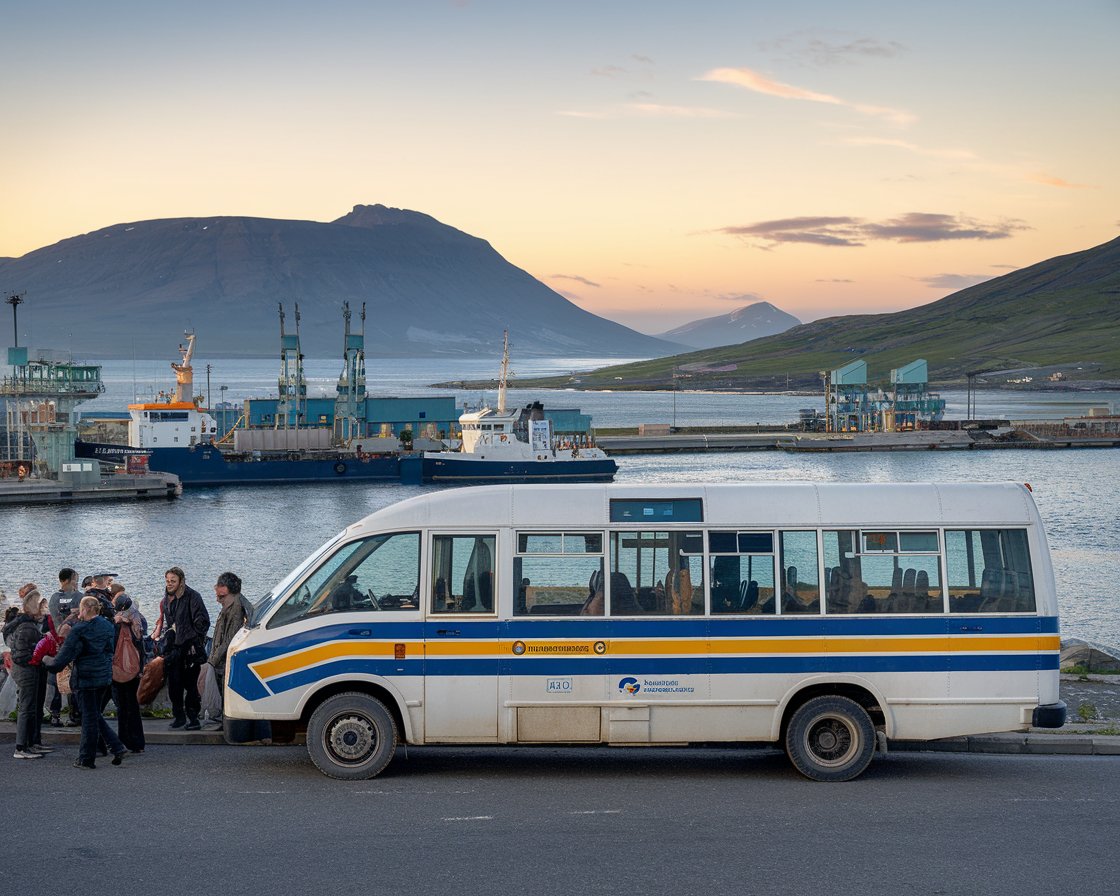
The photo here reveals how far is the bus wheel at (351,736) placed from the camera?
10852mm

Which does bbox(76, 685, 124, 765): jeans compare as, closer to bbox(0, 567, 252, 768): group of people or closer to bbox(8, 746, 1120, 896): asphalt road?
bbox(0, 567, 252, 768): group of people

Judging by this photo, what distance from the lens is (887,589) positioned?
11.2m

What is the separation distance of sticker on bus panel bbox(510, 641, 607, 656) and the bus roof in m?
1.03

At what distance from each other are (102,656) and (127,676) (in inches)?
17.5

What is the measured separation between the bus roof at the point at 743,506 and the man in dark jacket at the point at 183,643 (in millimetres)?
2259

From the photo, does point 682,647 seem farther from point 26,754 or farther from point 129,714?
point 26,754

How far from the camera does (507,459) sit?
285 ft

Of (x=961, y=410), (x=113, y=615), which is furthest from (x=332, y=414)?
(x=961, y=410)

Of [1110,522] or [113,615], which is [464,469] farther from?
[113,615]

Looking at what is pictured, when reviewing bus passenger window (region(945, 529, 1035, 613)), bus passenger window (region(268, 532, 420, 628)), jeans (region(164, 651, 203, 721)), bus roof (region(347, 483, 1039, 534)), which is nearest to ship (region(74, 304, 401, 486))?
jeans (region(164, 651, 203, 721))

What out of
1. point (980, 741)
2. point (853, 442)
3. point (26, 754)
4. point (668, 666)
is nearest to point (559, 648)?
point (668, 666)

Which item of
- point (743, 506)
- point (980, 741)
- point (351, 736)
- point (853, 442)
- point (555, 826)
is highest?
point (853, 442)

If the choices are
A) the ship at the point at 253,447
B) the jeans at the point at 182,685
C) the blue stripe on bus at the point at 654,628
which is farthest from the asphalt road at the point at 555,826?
the ship at the point at 253,447

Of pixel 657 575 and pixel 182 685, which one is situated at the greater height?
pixel 657 575
